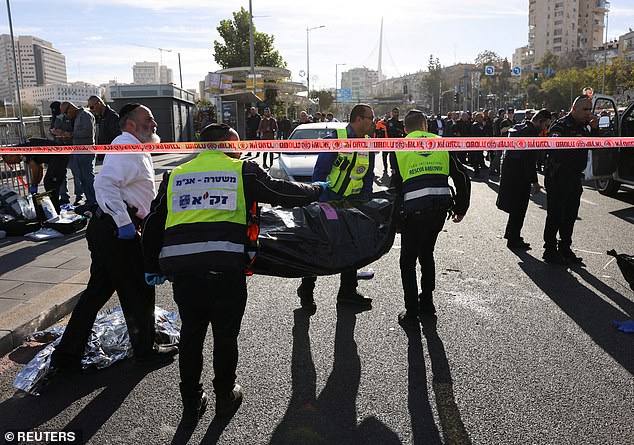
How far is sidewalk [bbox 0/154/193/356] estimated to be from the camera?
181 inches

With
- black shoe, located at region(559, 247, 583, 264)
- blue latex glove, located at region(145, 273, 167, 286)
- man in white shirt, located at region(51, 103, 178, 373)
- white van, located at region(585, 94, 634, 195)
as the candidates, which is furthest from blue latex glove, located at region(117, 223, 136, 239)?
white van, located at region(585, 94, 634, 195)

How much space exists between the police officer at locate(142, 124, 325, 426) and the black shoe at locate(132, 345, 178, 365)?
89cm

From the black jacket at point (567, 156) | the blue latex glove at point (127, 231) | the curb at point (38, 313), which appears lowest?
the curb at point (38, 313)

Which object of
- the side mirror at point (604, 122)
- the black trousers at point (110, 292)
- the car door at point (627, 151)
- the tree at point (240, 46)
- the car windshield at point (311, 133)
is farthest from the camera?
the tree at point (240, 46)

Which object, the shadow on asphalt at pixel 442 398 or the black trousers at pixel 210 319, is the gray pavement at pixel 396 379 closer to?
the shadow on asphalt at pixel 442 398

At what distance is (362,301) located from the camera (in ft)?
17.3

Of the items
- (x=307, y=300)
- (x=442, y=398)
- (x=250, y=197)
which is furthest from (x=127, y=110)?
(x=442, y=398)

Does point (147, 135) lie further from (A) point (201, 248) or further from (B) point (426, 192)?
(B) point (426, 192)

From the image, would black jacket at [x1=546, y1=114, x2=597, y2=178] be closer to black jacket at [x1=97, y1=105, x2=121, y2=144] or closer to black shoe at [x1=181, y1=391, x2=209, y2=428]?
black shoe at [x1=181, y1=391, x2=209, y2=428]

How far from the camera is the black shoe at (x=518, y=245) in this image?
24.8 ft

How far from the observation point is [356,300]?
5.28 metres

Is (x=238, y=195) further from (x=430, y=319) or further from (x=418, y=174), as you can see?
(x=430, y=319)

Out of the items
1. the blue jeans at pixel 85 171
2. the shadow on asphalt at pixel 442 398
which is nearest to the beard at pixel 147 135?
the shadow on asphalt at pixel 442 398

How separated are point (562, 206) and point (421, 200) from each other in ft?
9.94
